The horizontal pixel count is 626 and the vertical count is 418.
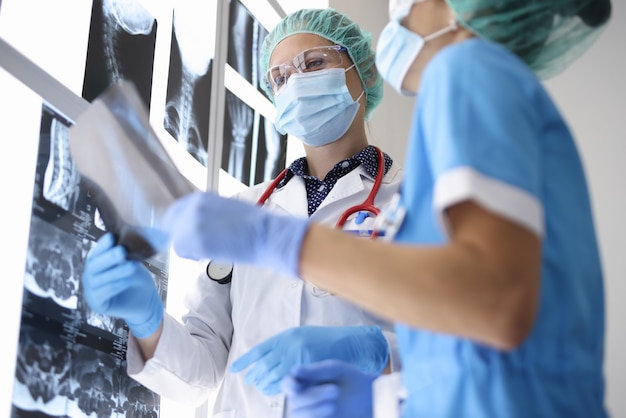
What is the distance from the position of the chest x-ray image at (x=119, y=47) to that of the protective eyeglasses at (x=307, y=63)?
0.36 meters

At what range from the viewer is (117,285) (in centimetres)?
148

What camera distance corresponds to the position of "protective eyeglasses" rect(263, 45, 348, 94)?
2.07m

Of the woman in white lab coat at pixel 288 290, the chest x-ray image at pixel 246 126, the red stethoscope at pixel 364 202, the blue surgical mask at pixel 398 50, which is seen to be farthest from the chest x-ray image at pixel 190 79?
the blue surgical mask at pixel 398 50

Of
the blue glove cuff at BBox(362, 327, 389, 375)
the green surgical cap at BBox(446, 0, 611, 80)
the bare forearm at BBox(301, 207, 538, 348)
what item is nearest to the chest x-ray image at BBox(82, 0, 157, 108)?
the blue glove cuff at BBox(362, 327, 389, 375)

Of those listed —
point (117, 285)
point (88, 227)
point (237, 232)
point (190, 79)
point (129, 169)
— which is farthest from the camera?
point (190, 79)

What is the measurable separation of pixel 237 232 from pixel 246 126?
73.9 inches

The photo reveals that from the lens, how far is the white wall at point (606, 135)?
10.5 feet

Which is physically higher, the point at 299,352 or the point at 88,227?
the point at 88,227

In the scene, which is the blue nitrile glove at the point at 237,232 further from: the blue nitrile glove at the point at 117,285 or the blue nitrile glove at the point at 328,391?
the blue nitrile glove at the point at 117,285

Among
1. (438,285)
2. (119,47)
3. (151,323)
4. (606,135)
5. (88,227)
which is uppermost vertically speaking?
(606,135)

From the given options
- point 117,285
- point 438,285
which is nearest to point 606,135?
point 117,285

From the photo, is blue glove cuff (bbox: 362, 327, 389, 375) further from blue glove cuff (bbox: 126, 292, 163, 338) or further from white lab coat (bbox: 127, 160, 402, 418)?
blue glove cuff (bbox: 126, 292, 163, 338)

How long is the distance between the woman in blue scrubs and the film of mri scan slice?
0.33 metres

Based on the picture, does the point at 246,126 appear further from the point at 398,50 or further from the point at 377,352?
the point at 398,50
